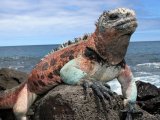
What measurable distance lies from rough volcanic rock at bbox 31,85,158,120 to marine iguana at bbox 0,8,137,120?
0.53 ft

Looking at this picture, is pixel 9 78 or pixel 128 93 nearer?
pixel 128 93

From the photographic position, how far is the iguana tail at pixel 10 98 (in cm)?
917

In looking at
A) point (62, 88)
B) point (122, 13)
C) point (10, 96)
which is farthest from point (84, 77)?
point (10, 96)

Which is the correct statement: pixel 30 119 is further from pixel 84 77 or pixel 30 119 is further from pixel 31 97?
pixel 84 77

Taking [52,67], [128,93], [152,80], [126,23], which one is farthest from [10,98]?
[152,80]

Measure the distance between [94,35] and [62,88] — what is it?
91 centimetres

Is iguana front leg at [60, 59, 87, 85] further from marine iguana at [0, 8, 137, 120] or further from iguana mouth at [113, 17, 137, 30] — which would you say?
iguana mouth at [113, 17, 137, 30]

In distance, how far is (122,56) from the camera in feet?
26.7

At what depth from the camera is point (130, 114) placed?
824 centimetres

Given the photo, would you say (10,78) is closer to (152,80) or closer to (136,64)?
(152,80)

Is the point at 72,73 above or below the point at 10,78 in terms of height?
above

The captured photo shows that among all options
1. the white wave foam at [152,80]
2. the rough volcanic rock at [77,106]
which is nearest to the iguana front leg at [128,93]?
the rough volcanic rock at [77,106]

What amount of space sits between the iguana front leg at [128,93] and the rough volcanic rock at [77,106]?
0.53 ft

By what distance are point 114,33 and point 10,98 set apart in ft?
8.01
